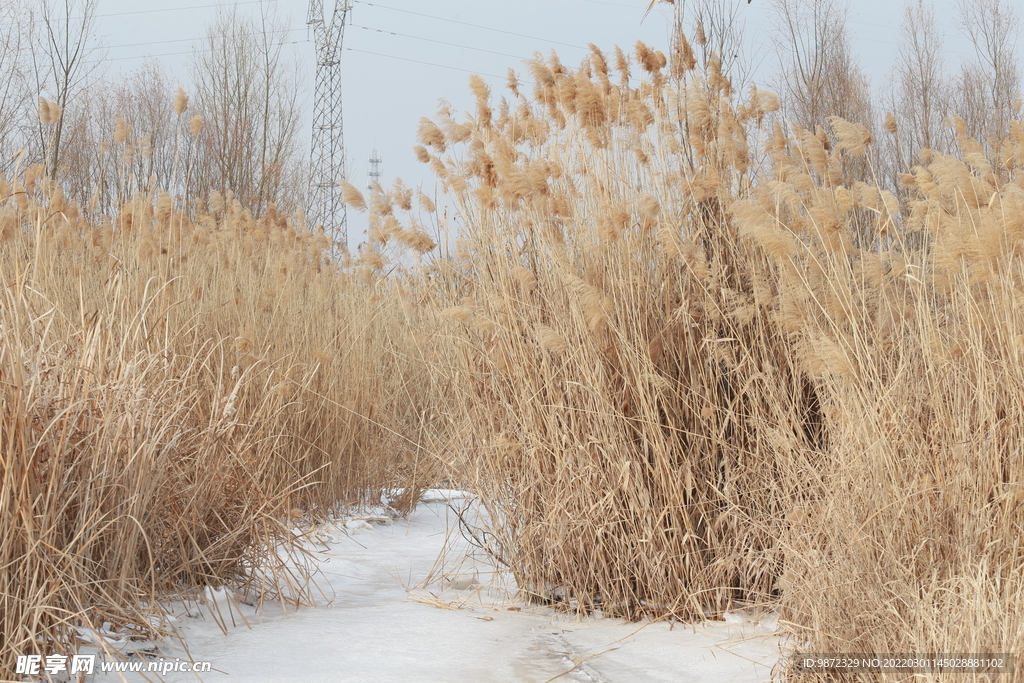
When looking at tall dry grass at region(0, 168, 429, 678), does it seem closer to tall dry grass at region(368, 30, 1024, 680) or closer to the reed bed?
the reed bed

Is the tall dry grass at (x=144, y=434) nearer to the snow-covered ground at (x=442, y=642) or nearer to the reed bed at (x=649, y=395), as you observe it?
the reed bed at (x=649, y=395)

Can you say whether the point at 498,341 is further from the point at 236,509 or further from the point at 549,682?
the point at 549,682

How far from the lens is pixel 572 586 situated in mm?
2811

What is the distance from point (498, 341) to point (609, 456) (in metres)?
0.62

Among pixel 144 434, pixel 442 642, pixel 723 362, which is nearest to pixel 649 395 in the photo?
pixel 723 362

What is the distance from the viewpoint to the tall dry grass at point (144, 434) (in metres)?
1.94

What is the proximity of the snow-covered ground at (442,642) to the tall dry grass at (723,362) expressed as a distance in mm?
143

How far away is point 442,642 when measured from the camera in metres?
2.39

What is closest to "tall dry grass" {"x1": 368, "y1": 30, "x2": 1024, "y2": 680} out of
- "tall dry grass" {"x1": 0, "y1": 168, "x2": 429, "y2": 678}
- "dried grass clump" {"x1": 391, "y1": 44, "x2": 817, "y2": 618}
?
"dried grass clump" {"x1": 391, "y1": 44, "x2": 817, "y2": 618}

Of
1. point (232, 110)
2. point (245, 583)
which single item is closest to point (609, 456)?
point (245, 583)

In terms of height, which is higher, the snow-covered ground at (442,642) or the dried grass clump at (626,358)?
the dried grass clump at (626,358)

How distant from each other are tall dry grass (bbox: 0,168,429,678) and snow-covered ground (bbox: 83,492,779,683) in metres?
0.15

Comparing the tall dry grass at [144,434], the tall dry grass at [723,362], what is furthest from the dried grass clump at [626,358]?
the tall dry grass at [144,434]

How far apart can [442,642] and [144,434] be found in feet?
3.33
